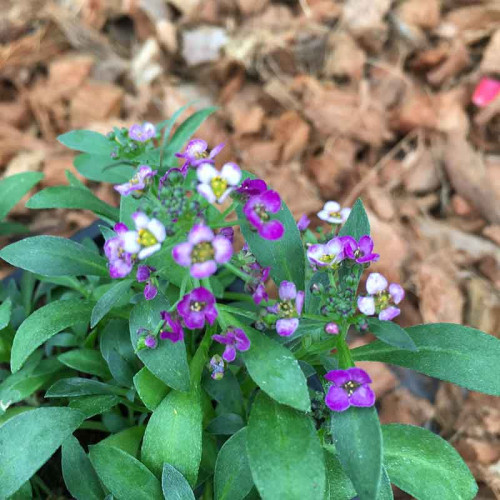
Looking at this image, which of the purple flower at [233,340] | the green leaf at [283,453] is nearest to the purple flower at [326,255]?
the purple flower at [233,340]

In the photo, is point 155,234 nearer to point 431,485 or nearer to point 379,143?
point 431,485

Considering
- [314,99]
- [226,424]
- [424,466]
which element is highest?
[226,424]

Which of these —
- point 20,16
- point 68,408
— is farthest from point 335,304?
point 20,16

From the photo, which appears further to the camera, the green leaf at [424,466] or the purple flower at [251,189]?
the green leaf at [424,466]

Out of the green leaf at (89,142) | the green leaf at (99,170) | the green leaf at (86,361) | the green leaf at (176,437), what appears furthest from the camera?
the green leaf at (99,170)

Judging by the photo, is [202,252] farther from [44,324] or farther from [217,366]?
[44,324]

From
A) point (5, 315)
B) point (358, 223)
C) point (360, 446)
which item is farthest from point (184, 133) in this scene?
point (360, 446)

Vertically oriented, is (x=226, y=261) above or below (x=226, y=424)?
above

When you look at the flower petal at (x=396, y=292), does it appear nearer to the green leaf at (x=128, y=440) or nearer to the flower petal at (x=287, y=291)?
the flower petal at (x=287, y=291)
